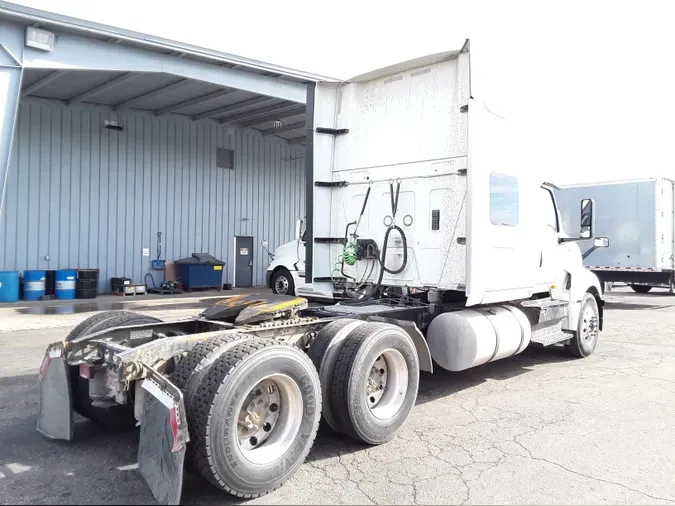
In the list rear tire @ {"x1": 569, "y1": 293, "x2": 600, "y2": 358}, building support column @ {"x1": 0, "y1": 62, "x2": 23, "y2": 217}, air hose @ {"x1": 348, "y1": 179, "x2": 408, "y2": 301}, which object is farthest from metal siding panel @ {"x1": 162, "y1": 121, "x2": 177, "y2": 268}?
rear tire @ {"x1": 569, "y1": 293, "x2": 600, "y2": 358}

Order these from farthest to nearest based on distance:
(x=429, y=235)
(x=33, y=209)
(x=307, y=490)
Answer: (x=33, y=209), (x=429, y=235), (x=307, y=490)

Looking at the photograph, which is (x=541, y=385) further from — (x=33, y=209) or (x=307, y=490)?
(x=33, y=209)

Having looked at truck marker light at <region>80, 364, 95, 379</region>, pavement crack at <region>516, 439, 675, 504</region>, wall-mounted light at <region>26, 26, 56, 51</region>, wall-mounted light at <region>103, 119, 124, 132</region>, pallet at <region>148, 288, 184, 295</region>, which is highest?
wall-mounted light at <region>26, 26, 56, 51</region>

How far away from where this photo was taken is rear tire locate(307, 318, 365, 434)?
434 cm

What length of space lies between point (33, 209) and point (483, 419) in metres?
15.5

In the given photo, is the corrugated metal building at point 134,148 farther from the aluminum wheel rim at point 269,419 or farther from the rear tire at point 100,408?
the aluminum wheel rim at point 269,419

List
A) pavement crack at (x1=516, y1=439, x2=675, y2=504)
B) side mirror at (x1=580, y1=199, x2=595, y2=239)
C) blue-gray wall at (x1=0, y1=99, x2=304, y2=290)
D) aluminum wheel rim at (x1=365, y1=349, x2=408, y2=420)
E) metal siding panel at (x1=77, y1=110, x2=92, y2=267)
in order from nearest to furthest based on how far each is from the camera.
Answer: pavement crack at (x1=516, y1=439, x2=675, y2=504), aluminum wheel rim at (x1=365, y1=349, x2=408, y2=420), side mirror at (x1=580, y1=199, x2=595, y2=239), blue-gray wall at (x1=0, y1=99, x2=304, y2=290), metal siding panel at (x1=77, y1=110, x2=92, y2=267)

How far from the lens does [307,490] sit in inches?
143

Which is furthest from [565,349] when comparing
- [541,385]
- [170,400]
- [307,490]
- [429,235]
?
[170,400]

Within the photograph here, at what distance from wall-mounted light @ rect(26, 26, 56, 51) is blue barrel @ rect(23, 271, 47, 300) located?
23.3 feet

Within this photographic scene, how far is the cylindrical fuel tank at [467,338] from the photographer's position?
225 inches

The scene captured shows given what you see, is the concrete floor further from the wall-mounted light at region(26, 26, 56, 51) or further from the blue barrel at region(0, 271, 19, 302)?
the blue barrel at region(0, 271, 19, 302)

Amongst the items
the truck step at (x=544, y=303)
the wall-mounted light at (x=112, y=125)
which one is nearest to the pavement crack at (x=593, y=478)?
the truck step at (x=544, y=303)

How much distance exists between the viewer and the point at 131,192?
60.3 ft
